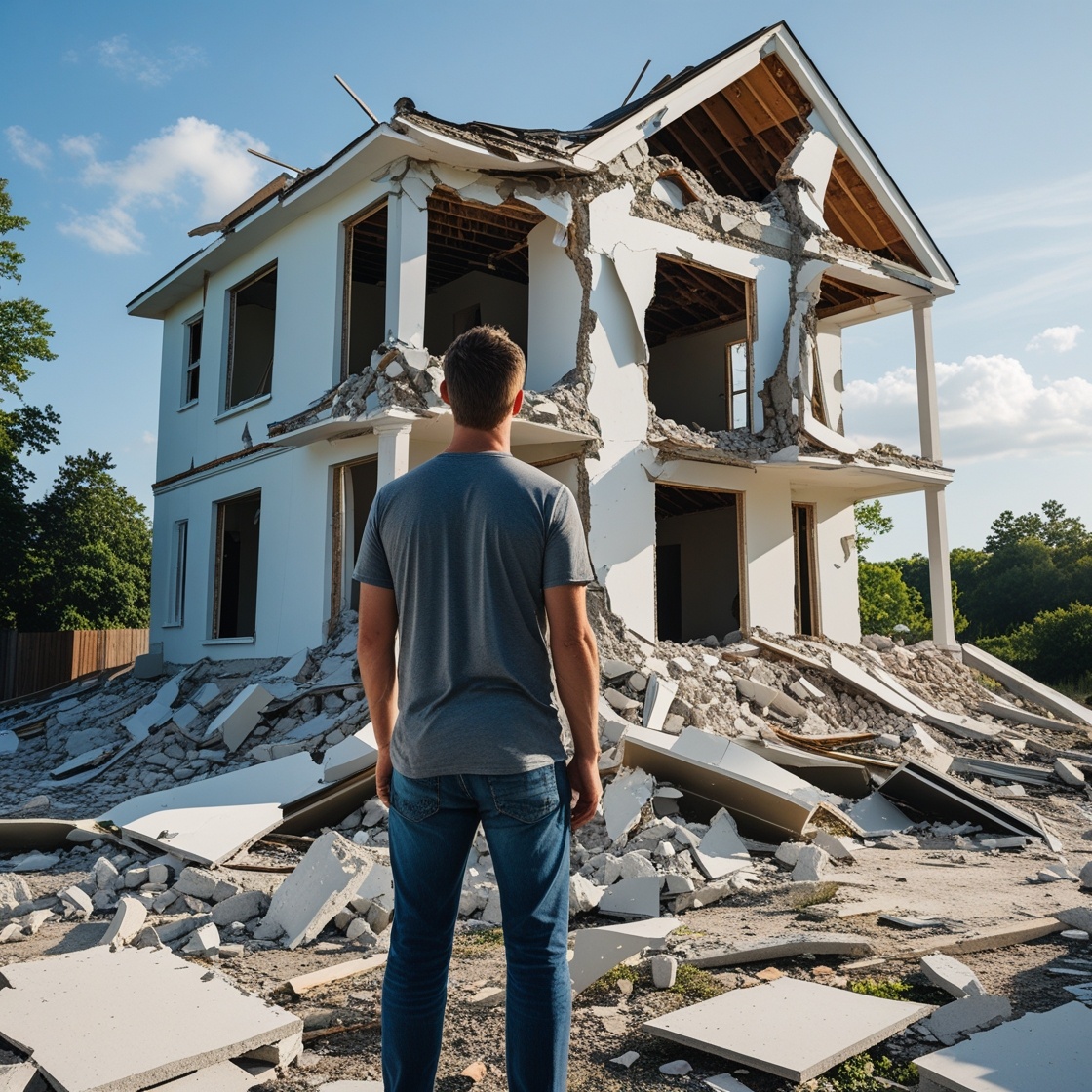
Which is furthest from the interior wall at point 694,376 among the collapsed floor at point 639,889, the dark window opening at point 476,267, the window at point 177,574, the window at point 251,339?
the window at point 177,574

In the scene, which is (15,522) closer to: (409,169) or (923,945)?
(409,169)

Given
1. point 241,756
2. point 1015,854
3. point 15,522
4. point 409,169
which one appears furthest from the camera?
point 15,522

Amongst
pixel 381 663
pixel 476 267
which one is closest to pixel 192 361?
pixel 476 267

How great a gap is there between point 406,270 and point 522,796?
34.7ft

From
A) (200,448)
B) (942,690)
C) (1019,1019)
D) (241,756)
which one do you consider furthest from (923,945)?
(200,448)

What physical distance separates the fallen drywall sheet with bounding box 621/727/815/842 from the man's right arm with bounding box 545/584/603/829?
5089 mm

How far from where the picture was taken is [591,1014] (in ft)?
12.6

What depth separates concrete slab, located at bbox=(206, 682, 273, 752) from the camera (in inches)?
432

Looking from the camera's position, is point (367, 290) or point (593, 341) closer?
point (593, 341)

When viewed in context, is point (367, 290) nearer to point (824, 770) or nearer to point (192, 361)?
point (192, 361)

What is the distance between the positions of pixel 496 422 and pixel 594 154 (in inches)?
450

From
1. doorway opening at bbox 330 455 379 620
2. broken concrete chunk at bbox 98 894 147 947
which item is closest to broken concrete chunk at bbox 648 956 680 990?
broken concrete chunk at bbox 98 894 147 947

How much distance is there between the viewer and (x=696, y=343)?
60.1 feet

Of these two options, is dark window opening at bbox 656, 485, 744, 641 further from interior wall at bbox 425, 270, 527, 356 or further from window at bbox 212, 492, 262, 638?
window at bbox 212, 492, 262, 638
